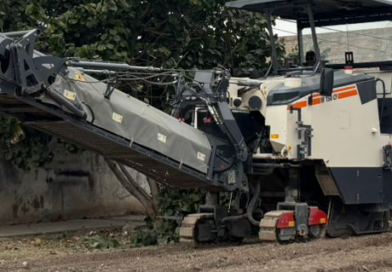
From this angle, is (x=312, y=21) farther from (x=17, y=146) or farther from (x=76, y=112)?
(x=17, y=146)

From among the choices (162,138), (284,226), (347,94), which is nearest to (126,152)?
(162,138)

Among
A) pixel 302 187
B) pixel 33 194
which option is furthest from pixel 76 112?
pixel 33 194

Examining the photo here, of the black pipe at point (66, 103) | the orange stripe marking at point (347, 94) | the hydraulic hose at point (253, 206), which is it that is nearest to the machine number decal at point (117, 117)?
the black pipe at point (66, 103)

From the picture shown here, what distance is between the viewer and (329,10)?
12.5 m

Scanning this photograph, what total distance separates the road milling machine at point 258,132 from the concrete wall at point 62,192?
21.5 ft

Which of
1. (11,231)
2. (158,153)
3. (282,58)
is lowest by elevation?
(11,231)

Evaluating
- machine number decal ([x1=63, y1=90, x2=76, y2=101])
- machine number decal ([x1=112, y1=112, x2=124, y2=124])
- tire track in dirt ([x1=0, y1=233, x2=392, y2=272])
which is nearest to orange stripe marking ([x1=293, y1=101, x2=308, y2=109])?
tire track in dirt ([x1=0, y1=233, x2=392, y2=272])

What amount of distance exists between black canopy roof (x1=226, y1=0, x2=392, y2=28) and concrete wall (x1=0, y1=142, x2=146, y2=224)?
685 centimetres

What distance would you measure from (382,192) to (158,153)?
3.90 m

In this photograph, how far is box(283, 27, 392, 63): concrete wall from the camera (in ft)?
41.2

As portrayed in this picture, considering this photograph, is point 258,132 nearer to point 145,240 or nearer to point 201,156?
point 201,156

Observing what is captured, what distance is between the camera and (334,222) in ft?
38.2

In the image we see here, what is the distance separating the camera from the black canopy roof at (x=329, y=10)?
1216 centimetres

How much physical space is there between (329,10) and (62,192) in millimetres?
8261
